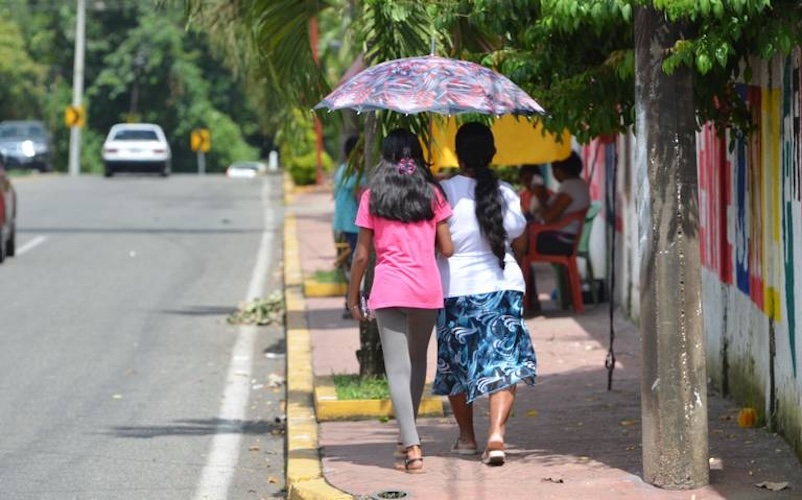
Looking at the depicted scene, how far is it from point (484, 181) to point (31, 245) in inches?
667

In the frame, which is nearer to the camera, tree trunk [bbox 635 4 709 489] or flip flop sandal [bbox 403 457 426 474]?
tree trunk [bbox 635 4 709 489]

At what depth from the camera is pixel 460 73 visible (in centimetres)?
801

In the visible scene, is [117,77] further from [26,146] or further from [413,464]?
[413,464]

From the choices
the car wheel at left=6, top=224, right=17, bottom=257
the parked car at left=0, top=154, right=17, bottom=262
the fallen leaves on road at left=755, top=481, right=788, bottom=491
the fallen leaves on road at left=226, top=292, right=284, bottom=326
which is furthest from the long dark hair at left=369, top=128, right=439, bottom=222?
the car wheel at left=6, top=224, right=17, bottom=257

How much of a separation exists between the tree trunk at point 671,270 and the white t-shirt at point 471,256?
833mm

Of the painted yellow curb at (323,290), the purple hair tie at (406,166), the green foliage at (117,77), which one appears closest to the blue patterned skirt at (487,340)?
the purple hair tie at (406,166)

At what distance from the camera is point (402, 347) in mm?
7816

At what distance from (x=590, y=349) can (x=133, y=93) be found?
Result: 195ft

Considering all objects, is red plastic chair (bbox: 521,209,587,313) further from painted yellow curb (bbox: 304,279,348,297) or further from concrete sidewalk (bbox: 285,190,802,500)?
painted yellow curb (bbox: 304,279,348,297)

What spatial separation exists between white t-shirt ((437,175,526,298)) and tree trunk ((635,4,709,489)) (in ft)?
2.73

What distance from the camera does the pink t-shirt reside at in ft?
25.3

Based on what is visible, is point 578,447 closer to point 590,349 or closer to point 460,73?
point 460,73

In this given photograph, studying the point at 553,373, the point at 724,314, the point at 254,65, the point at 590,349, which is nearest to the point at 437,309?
the point at 724,314

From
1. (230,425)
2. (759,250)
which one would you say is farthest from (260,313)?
(759,250)
